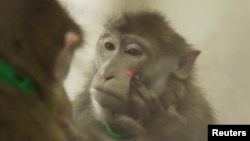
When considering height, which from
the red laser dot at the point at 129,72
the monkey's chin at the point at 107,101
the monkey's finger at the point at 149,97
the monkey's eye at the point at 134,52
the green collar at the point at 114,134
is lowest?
the green collar at the point at 114,134

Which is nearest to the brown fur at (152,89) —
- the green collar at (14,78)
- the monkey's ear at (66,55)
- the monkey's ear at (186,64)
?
the monkey's ear at (186,64)

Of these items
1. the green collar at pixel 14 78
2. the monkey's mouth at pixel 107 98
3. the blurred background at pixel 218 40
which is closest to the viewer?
the green collar at pixel 14 78

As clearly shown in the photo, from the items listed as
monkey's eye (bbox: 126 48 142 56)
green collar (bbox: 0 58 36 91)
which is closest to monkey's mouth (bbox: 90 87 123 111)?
monkey's eye (bbox: 126 48 142 56)

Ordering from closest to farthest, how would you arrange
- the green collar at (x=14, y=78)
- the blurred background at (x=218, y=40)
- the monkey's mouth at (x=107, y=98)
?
the green collar at (x=14, y=78), the monkey's mouth at (x=107, y=98), the blurred background at (x=218, y=40)

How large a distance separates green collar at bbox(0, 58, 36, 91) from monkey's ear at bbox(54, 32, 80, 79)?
0.06m

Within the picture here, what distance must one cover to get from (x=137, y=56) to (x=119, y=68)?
0.06 meters

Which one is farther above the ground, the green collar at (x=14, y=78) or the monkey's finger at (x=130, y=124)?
the monkey's finger at (x=130, y=124)

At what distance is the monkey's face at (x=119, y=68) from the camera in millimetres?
957

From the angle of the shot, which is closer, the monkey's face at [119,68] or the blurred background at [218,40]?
the monkey's face at [119,68]

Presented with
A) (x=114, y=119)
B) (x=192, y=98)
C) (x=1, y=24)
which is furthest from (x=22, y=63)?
(x=192, y=98)

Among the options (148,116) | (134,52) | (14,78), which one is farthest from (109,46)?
(14,78)

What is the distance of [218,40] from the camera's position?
3.55 ft

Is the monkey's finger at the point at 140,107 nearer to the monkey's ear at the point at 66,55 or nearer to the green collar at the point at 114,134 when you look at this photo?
the green collar at the point at 114,134

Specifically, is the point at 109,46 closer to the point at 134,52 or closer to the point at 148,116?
the point at 134,52
